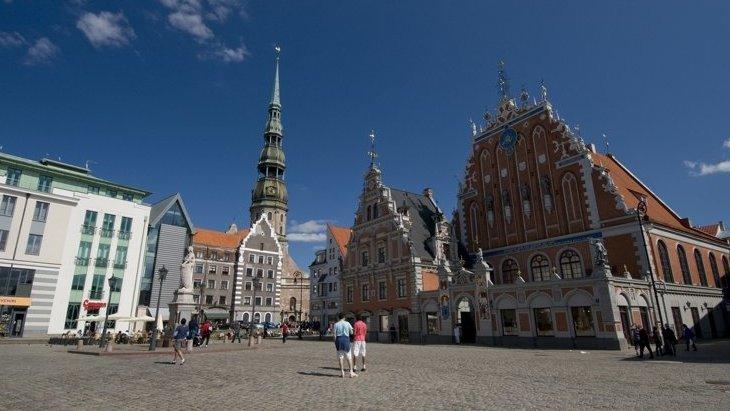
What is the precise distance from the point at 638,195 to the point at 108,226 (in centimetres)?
5213

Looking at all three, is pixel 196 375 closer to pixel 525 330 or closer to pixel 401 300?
pixel 525 330

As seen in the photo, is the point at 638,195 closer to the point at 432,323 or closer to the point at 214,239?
the point at 432,323

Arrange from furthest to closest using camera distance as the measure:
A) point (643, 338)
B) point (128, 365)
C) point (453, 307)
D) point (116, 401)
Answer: point (453, 307) → point (643, 338) → point (128, 365) → point (116, 401)

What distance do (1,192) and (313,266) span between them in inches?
1568

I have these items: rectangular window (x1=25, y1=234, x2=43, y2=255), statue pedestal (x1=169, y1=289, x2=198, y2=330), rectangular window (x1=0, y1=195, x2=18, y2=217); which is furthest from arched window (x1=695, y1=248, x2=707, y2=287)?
rectangular window (x1=0, y1=195, x2=18, y2=217)

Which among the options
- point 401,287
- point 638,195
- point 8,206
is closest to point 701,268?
point 638,195

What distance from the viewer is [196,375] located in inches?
539

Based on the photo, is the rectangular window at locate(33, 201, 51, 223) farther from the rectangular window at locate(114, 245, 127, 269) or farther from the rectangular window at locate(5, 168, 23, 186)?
the rectangular window at locate(114, 245, 127, 269)

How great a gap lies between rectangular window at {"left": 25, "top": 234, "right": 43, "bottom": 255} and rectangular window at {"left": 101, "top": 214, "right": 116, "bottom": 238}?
610cm

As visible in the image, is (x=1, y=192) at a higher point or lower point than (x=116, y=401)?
higher

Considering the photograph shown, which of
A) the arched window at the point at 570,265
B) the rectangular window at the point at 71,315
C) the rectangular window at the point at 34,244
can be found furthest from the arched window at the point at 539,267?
the rectangular window at the point at 34,244

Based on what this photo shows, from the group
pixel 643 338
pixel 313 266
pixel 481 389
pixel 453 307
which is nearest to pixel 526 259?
pixel 453 307

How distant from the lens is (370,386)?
11.4 metres

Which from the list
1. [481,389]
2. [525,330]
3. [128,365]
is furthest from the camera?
[525,330]
